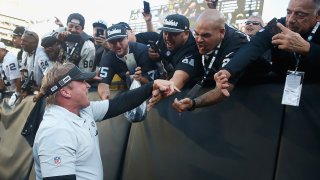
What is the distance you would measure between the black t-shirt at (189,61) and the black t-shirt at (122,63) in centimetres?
44

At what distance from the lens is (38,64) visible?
5914 millimetres

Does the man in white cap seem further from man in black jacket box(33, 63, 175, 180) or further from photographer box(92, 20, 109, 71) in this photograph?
man in black jacket box(33, 63, 175, 180)

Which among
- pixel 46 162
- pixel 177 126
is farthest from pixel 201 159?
pixel 46 162

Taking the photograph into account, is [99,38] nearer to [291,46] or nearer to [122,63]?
[122,63]

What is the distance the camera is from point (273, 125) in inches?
114

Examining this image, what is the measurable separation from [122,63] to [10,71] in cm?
354

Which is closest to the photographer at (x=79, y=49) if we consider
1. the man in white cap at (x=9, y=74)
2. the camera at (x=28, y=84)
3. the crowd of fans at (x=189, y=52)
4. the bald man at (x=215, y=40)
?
the crowd of fans at (x=189, y=52)

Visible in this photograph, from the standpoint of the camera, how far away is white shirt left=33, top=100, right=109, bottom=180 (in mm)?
2574

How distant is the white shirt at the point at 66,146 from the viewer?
257cm

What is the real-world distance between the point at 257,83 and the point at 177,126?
3.17ft

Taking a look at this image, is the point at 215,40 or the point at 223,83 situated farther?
the point at 215,40

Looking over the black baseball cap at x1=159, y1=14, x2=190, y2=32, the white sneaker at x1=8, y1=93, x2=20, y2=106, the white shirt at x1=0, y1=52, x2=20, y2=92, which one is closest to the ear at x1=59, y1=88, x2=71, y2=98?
the black baseball cap at x1=159, y1=14, x2=190, y2=32

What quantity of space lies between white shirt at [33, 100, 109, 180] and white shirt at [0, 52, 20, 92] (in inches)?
173

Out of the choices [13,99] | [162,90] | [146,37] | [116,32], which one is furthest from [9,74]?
[162,90]
